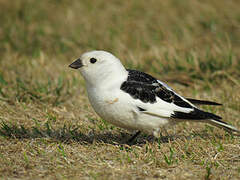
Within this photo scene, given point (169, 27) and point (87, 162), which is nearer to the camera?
point (87, 162)

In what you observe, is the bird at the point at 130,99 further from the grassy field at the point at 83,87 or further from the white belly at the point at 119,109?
the grassy field at the point at 83,87

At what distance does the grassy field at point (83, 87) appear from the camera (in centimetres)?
341

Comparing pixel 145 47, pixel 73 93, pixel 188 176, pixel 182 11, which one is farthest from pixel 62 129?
pixel 182 11

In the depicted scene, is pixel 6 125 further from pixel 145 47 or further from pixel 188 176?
pixel 145 47

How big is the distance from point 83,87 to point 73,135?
1.68 meters

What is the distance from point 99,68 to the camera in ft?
12.3

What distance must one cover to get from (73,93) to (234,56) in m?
2.52

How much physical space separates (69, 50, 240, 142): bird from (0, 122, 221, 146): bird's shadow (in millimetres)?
282

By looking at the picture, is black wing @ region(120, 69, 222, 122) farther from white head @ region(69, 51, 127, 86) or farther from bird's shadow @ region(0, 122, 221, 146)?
bird's shadow @ region(0, 122, 221, 146)

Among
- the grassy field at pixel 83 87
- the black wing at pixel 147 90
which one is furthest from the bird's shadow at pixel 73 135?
the black wing at pixel 147 90

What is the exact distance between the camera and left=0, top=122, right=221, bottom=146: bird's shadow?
3980 millimetres

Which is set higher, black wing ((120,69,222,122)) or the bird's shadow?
black wing ((120,69,222,122))

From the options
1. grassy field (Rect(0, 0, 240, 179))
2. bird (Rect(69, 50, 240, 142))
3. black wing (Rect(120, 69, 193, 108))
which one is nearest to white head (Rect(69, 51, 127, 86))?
bird (Rect(69, 50, 240, 142))

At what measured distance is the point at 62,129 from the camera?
4.22 metres
